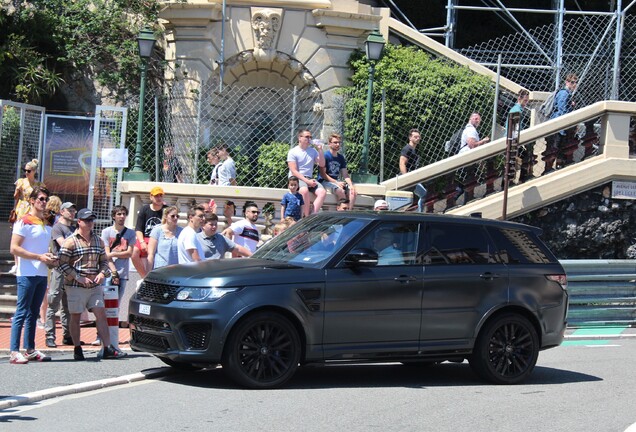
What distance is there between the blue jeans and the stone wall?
31.9ft

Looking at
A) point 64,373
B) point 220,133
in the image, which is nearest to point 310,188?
point 220,133

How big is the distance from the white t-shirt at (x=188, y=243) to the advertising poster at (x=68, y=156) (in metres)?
6.18

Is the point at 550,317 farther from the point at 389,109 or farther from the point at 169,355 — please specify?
the point at 389,109

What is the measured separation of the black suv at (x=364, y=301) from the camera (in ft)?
35.9

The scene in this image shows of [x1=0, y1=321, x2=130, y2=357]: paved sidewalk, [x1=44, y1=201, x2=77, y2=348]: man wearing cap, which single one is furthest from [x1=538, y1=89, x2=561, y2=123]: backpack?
[x1=44, y1=201, x2=77, y2=348]: man wearing cap

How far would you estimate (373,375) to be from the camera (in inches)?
495

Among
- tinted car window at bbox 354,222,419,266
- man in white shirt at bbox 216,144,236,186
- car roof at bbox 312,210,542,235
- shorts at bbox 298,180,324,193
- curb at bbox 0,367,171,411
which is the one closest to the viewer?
curb at bbox 0,367,171,411

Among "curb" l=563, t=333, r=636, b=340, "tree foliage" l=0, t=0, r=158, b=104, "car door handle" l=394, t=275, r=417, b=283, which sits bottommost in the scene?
"curb" l=563, t=333, r=636, b=340

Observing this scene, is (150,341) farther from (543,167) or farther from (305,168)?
(543,167)

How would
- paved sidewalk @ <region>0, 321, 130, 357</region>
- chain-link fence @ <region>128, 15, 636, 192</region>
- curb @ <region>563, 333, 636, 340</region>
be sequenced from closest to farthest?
paved sidewalk @ <region>0, 321, 130, 357</region>
curb @ <region>563, 333, 636, 340</region>
chain-link fence @ <region>128, 15, 636, 192</region>

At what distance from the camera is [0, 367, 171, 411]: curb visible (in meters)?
9.93

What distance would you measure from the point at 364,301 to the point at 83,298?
3.26 meters

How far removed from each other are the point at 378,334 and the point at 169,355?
2.08 meters

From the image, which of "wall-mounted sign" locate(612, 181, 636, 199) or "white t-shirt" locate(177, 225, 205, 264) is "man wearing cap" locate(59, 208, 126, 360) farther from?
"wall-mounted sign" locate(612, 181, 636, 199)
